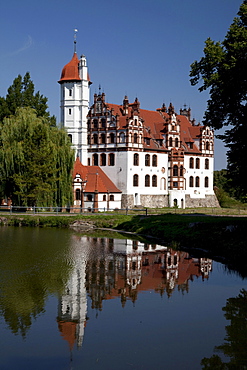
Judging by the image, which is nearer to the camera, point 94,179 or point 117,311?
point 117,311

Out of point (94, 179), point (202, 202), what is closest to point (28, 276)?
point (94, 179)

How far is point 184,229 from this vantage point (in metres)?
32.6

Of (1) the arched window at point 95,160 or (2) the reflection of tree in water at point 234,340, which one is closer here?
(2) the reflection of tree in water at point 234,340

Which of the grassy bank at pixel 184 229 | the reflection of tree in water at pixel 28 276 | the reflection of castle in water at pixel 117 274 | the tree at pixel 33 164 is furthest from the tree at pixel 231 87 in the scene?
the tree at pixel 33 164

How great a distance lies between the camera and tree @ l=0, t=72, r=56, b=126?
6187 cm

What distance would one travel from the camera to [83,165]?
60.6 metres

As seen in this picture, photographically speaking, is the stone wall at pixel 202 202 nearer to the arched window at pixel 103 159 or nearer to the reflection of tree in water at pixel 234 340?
the arched window at pixel 103 159

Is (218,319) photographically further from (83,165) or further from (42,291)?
(83,165)

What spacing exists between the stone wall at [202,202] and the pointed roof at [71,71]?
23.8 metres

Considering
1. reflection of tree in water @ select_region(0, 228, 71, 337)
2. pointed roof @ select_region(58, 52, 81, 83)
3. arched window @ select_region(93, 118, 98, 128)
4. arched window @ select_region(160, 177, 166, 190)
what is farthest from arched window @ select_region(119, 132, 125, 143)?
reflection of tree in water @ select_region(0, 228, 71, 337)

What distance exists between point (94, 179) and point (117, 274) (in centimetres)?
3779

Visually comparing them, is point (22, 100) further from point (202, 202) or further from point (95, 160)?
point (202, 202)

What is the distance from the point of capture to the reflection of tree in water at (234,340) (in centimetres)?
1102

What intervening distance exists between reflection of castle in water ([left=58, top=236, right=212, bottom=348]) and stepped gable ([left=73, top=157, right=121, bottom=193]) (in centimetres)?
2650
